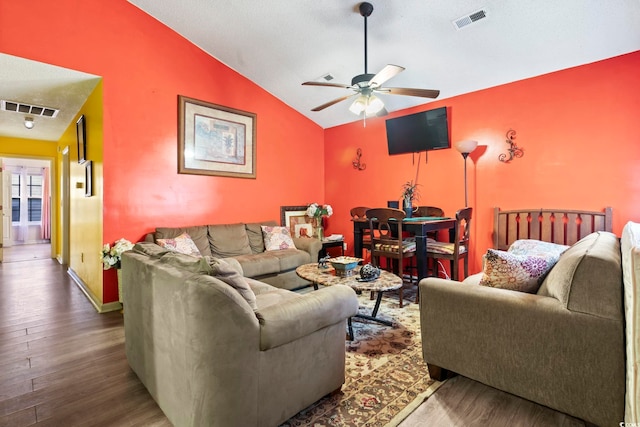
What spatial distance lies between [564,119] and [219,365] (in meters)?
3.98

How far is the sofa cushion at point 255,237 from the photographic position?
4.29 m

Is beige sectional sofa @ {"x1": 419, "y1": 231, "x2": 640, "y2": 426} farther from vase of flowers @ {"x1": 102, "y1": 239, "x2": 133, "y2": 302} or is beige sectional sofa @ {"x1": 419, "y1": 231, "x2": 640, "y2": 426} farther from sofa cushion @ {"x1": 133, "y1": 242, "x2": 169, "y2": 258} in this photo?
vase of flowers @ {"x1": 102, "y1": 239, "x2": 133, "y2": 302}

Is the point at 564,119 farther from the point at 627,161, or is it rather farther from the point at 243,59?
the point at 243,59

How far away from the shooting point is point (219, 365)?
4.14 ft

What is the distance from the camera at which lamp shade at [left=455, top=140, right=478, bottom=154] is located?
366cm

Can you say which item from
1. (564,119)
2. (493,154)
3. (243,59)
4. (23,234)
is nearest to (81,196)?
(243,59)

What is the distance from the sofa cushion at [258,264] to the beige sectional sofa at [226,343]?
1714 mm

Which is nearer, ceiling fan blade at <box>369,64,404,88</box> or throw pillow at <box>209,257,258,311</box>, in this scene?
throw pillow at <box>209,257,258,311</box>

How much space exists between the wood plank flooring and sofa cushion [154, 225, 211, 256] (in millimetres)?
964

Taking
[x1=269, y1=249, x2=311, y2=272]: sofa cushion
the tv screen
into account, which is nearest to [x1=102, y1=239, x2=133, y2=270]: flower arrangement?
[x1=269, y1=249, x2=311, y2=272]: sofa cushion

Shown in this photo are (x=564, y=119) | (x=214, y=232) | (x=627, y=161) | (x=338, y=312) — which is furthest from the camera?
(x=214, y=232)

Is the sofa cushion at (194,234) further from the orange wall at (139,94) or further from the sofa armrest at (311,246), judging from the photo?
the sofa armrest at (311,246)

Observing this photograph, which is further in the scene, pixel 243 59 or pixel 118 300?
pixel 243 59

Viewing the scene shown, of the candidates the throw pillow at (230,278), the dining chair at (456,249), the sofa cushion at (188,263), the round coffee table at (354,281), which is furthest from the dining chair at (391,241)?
the sofa cushion at (188,263)
